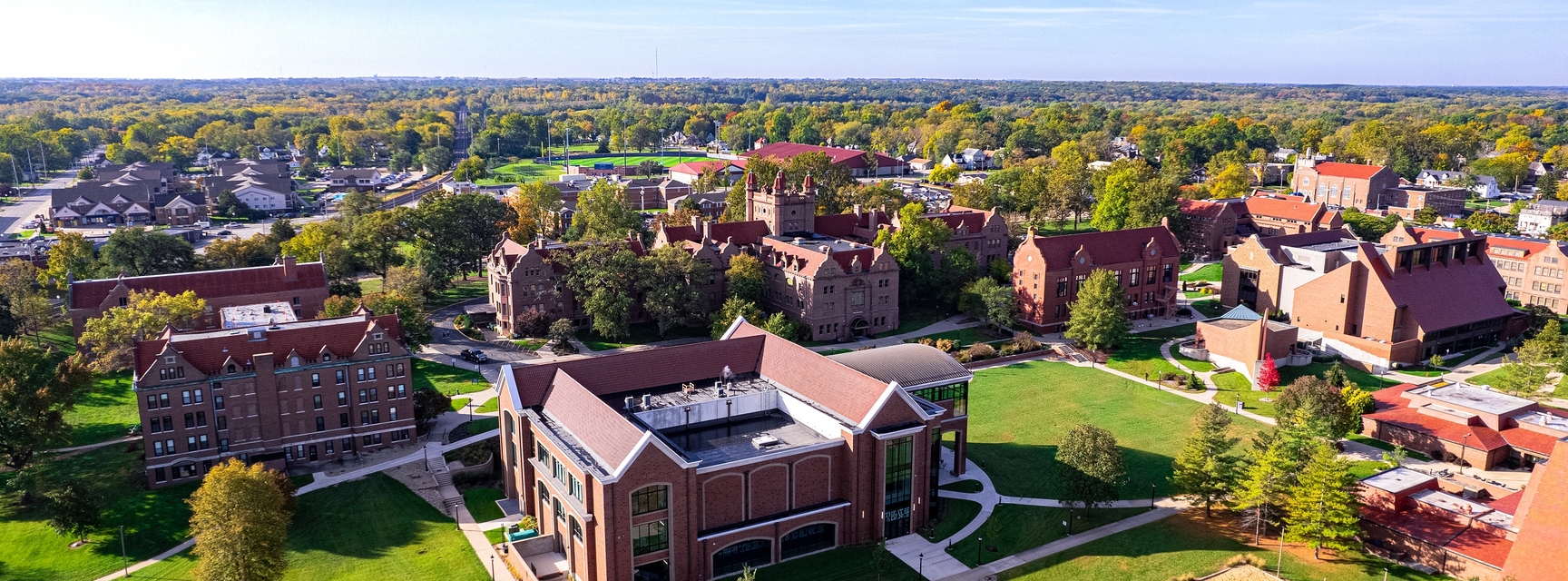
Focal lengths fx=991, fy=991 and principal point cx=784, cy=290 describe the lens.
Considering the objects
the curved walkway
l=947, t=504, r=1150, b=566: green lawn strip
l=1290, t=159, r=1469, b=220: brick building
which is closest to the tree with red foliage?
the curved walkway

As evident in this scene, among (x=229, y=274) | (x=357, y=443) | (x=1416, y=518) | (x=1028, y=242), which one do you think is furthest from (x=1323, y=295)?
(x=229, y=274)

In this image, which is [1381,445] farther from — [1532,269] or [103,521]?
[103,521]

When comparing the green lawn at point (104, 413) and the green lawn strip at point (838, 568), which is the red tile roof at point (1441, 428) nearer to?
the green lawn strip at point (838, 568)

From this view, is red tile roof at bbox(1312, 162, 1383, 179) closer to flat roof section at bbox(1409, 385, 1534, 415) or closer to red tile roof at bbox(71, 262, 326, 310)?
flat roof section at bbox(1409, 385, 1534, 415)

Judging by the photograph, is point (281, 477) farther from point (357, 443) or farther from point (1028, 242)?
point (1028, 242)

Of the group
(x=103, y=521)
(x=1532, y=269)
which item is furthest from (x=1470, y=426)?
(x=103, y=521)
